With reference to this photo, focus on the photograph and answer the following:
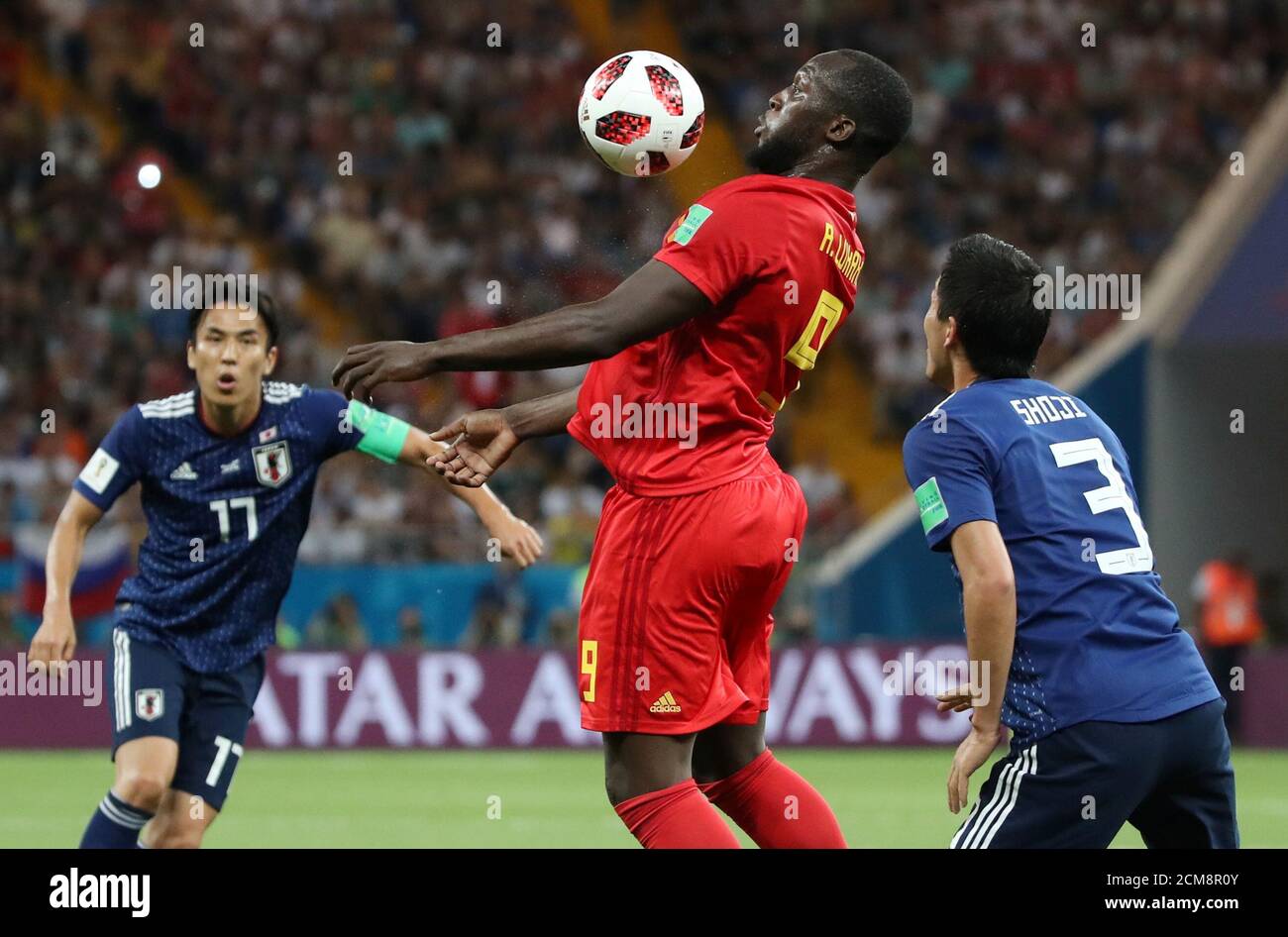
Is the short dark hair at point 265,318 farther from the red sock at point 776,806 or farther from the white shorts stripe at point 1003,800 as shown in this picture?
the white shorts stripe at point 1003,800

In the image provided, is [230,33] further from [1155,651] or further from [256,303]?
[1155,651]

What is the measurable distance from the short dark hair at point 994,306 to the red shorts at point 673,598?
71cm

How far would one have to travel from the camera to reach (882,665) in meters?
14.3

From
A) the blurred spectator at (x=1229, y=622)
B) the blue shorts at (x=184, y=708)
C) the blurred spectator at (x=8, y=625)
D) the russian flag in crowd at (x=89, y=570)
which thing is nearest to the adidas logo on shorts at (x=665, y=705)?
the blue shorts at (x=184, y=708)

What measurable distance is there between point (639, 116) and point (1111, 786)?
7.28 ft

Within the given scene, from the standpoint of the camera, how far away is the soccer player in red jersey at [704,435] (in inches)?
187

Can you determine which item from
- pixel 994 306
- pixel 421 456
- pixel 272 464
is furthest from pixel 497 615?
pixel 994 306

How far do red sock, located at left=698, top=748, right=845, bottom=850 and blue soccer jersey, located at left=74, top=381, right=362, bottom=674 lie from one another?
2.01m

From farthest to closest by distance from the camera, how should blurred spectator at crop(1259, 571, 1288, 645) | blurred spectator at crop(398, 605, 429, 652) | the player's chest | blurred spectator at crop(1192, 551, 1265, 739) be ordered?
blurred spectator at crop(1259, 571, 1288, 645), blurred spectator at crop(1192, 551, 1265, 739), blurred spectator at crop(398, 605, 429, 652), the player's chest

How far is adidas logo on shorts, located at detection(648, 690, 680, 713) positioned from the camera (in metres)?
4.78

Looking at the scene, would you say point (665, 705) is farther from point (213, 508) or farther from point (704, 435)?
point (213, 508)

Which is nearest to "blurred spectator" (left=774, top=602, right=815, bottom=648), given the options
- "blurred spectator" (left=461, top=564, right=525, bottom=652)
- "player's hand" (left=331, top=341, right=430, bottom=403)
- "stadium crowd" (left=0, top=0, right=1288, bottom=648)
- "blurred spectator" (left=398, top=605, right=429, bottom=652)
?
"stadium crowd" (left=0, top=0, right=1288, bottom=648)

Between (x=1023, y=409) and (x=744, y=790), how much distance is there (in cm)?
142

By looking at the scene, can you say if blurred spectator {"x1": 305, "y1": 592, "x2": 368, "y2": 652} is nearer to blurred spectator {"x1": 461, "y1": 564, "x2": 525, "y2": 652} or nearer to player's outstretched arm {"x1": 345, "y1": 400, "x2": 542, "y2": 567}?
blurred spectator {"x1": 461, "y1": 564, "x2": 525, "y2": 652}
